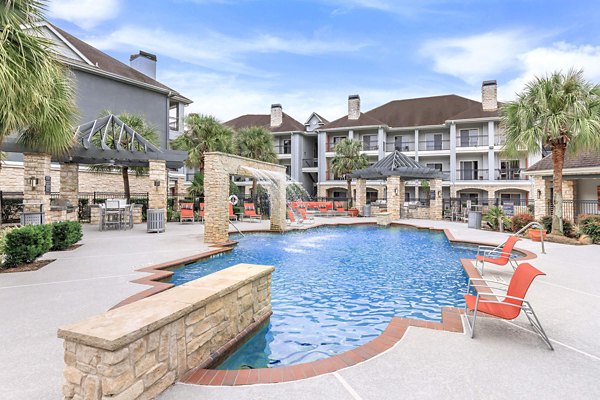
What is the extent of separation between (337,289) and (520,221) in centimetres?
1193

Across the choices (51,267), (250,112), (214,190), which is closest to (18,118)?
(51,267)

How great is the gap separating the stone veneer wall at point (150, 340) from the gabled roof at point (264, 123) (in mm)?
35541

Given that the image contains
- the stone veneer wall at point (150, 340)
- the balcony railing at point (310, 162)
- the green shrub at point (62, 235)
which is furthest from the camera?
the balcony railing at point (310, 162)

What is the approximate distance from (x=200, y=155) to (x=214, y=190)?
1101 cm

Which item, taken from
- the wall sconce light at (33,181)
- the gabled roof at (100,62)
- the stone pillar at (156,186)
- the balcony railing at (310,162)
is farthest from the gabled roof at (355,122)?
the wall sconce light at (33,181)

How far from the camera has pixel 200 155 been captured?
2131cm

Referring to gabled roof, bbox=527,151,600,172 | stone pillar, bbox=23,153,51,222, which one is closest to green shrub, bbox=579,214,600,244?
gabled roof, bbox=527,151,600,172

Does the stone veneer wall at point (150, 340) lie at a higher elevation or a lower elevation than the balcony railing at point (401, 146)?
lower

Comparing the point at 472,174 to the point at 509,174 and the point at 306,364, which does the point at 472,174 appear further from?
the point at 306,364

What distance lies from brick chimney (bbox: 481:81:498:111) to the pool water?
25661mm

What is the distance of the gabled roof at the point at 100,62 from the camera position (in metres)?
22.2

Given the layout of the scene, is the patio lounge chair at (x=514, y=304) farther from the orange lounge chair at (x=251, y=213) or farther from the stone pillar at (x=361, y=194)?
the stone pillar at (x=361, y=194)

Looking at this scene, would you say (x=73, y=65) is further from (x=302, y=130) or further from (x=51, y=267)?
(x=302, y=130)

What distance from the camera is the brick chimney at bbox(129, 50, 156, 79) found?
29.2 meters
